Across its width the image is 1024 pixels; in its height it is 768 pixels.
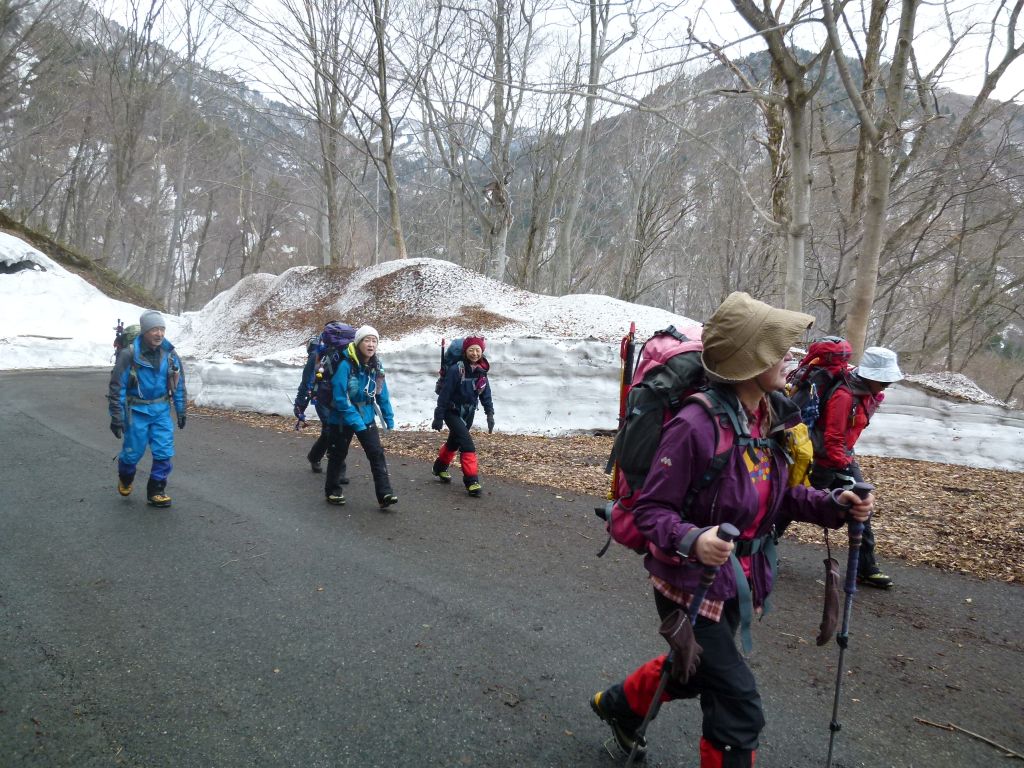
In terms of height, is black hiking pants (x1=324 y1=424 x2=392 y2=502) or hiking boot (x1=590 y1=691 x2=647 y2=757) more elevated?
black hiking pants (x1=324 y1=424 x2=392 y2=502)

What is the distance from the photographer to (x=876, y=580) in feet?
14.9

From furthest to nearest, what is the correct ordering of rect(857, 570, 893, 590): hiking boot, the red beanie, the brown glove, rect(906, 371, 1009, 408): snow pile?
rect(906, 371, 1009, 408): snow pile
the red beanie
rect(857, 570, 893, 590): hiking boot
the brown glove

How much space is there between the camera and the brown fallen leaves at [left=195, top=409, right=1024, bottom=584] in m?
5.26

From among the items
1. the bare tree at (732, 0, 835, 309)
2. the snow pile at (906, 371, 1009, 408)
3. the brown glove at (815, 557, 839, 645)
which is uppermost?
the bare tree at (732, 0, 835, 309)

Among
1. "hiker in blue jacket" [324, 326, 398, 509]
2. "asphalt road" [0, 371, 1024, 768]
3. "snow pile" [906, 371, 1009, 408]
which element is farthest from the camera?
"snow pile" [906, 371, 1009, 408]

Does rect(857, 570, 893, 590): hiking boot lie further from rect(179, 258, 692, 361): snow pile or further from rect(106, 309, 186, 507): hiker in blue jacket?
rect(179, 258, 692, 361): snow pile

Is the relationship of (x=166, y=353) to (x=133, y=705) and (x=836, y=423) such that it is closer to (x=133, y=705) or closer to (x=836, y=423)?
(x=133, y=705)

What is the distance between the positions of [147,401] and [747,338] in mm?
5611

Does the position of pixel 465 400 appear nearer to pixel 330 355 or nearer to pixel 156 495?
pixel 330 355

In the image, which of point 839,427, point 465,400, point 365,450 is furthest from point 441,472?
point 839,427

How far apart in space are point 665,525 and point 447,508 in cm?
446

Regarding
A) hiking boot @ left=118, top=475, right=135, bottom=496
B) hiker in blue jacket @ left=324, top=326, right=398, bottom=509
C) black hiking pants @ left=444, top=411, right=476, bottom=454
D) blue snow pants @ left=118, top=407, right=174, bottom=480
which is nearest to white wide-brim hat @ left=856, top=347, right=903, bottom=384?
black hiking pants @ left=444, top=411, right=476, bottom=454

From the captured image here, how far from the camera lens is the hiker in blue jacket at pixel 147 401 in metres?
5.60

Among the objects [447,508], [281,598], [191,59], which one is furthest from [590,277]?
[281,598]
